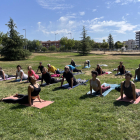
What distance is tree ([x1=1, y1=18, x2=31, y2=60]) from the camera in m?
32.2

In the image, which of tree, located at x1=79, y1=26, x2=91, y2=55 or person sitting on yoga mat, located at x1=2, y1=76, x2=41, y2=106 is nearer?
person sitting on yoga mat, located at x1=2, y1=76, x2=41, y2=106

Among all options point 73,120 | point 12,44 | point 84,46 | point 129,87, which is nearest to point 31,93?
point 73,120

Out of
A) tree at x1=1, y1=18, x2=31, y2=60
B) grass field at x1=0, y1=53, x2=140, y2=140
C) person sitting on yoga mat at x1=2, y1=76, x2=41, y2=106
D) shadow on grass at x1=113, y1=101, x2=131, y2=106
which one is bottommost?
grass field at x1=0, y1=53, x2=140, y2=140

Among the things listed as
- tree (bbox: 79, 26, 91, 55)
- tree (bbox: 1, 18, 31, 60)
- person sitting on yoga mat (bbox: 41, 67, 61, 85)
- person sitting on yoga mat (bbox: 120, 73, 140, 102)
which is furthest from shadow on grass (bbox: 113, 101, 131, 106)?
tree (bbox: 79, 26, 91, 55)

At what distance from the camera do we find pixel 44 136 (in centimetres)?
356

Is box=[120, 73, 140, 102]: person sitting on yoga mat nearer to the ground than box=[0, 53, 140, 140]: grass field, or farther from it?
farther from it

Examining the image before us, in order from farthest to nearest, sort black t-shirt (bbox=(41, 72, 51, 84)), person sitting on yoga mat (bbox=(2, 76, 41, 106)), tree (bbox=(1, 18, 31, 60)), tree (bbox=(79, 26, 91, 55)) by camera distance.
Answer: tree (bbox=(79, 26, 91, 55)) → tree (bbox=(1, 18, 31, 60)) → black t-shirt (bbox=(41, 72, 51, 84)) → person sitting on yoga mat (bbox=(2, 76, 41, 106))

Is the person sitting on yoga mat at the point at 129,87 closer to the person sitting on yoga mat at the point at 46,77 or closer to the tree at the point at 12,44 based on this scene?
the person sitting on yoga mat at the point at 46,77

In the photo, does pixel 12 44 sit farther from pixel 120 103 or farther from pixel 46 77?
pixel 120 103

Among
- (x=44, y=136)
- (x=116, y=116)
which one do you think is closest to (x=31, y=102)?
(x=44, y=136)

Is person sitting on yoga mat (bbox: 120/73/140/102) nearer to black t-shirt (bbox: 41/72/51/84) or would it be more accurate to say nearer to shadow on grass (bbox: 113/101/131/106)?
shadow on grass (bbox: 113/101/131/106)

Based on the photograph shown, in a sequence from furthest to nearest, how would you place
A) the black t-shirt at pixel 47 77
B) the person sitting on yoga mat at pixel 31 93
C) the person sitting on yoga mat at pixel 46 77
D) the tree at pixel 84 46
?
1. the tree at pixel 84 46
2. the black t-shirt at pixel 47 77
3. the person sitting on yoga mat at pixel 46 77
4. the person sitting on yoga mat at pixel 31 93

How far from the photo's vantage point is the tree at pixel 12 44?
32.2 m

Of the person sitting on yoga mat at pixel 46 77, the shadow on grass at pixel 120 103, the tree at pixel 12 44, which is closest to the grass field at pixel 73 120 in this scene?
the shadow on grass at pixel 120 103
